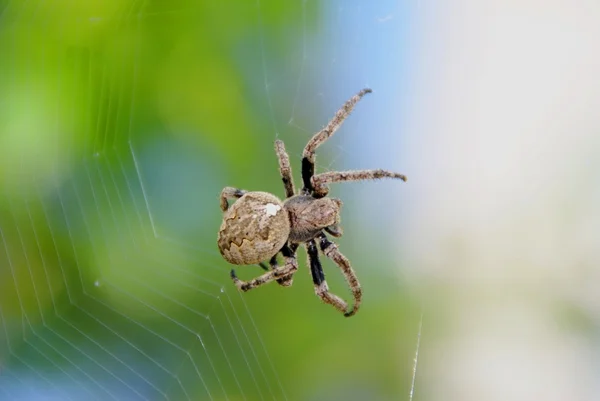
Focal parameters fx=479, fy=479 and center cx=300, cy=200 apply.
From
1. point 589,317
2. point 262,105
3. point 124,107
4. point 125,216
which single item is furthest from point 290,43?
point 589,317

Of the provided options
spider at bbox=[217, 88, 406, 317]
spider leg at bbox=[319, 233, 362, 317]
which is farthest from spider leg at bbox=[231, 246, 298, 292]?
spider leg at bbox=[319, 233, 362, 317]

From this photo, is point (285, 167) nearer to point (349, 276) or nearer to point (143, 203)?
point (349, 276)

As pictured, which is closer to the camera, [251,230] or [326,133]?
[251,230]

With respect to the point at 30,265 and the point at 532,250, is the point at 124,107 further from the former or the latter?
the point at 532,250

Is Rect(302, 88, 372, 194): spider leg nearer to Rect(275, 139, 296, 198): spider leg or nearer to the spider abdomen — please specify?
Rect(275, 139, 296, 198): spider leg

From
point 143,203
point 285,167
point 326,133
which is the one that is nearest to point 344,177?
point 326,133

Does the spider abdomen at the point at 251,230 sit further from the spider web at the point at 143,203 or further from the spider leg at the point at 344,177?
the spider web at the point at 143,203

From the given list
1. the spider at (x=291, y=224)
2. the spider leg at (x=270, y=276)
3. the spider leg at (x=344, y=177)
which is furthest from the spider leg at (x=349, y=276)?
the spider leg at (x=344, y=177)
